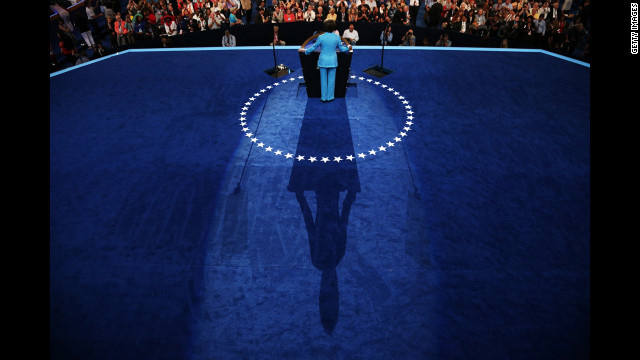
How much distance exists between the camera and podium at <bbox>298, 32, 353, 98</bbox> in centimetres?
686

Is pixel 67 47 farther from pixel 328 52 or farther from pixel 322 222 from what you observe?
pixel 322 222

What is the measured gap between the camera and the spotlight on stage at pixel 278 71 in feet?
27.7

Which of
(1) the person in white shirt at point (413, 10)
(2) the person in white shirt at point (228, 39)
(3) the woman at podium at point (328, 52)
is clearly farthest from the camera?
(1) the person in white shirt at point (413, 10)

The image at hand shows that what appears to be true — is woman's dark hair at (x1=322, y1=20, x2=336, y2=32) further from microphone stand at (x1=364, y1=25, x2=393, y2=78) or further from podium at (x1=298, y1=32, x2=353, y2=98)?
microphone stand at (x1=364, y1=25, x2=393, y2=78)

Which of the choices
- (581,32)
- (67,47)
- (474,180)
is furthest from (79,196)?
(581,32)

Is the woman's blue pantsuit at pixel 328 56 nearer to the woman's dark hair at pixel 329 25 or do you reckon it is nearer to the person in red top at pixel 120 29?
the woman's dark hair at pixel 329 25

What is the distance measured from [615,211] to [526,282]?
208 cm

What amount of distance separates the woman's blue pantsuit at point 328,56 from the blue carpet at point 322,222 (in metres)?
0.50

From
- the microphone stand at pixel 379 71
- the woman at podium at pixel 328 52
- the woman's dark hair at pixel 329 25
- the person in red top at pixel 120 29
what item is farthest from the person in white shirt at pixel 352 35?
the person in red top at pixel 120 29

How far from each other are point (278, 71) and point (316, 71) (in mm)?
1896

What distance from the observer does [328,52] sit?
6664 millimetres

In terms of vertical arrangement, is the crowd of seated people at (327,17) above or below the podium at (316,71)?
above

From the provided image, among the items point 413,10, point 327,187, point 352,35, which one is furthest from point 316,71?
point 413,10

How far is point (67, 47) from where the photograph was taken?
407 inches
